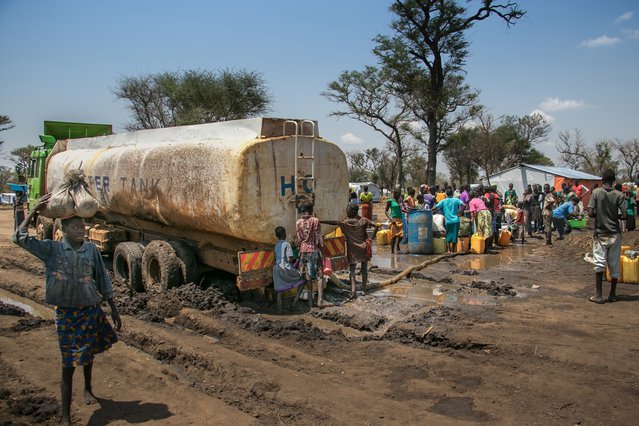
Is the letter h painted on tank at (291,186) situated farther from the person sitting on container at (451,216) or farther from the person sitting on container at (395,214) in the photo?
the person sitting on container at (451,216)

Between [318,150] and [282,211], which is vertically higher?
[318,150]

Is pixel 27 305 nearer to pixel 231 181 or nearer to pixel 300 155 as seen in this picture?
pixel 231 181

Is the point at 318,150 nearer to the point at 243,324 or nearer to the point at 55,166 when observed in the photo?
the point at 243,324

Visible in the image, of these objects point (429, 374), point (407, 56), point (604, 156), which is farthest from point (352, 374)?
point (604, 156)

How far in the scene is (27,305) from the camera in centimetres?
860

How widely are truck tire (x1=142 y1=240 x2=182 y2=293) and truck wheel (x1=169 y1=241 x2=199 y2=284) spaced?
65mm

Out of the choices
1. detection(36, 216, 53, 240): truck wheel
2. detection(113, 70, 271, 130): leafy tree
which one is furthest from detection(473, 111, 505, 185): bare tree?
detection(36, 216, 53, 240): truck wheel

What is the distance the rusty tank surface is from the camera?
6.98 m

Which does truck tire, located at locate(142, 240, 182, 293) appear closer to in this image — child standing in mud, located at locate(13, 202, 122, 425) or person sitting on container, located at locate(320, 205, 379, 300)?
person sitting on container, located at locate(320, 205, 379, 300)

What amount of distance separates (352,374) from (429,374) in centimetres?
77

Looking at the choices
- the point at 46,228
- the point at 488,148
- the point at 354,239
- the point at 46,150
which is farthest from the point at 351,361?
the point at 488,148

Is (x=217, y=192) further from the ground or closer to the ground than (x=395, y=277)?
further from the ground

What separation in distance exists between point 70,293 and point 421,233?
1033 centimetres

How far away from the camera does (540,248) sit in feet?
47.0
